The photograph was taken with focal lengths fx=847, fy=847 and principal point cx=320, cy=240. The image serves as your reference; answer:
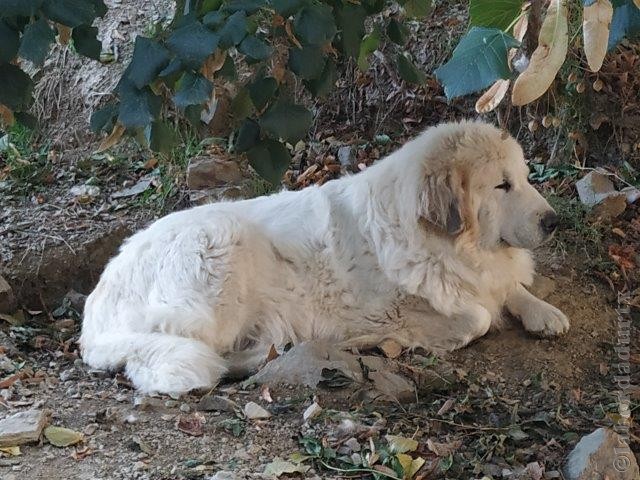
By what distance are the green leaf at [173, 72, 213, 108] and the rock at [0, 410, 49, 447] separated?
5.33ft

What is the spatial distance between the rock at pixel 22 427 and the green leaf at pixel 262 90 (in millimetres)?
1633

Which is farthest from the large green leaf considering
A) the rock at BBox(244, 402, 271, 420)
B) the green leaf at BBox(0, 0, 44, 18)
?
the rock at BBox(244, 402, 271, 420)

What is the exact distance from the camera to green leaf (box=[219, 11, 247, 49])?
2.66 meters

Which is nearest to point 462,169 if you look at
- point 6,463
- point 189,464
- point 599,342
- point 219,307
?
point 599,342

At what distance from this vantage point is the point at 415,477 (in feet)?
10.8

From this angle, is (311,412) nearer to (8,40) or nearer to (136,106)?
(136,106)

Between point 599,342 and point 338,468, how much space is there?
2.24 meters

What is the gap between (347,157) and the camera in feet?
24.3

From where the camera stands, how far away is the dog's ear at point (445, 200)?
486 centimetres

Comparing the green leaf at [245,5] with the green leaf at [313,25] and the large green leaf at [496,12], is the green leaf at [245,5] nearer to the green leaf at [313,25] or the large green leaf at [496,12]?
the green leaf at [313,25]

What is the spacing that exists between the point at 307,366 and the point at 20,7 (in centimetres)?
231

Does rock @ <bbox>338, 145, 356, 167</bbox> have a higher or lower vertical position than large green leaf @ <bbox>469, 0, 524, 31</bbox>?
lower

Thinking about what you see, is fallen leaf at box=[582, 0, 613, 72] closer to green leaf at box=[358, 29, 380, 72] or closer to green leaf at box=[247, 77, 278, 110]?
green leaf at box=[247, 77, 278, 110]

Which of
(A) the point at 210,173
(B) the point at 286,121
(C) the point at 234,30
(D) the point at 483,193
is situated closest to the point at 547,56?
(C) the point at 234,30
